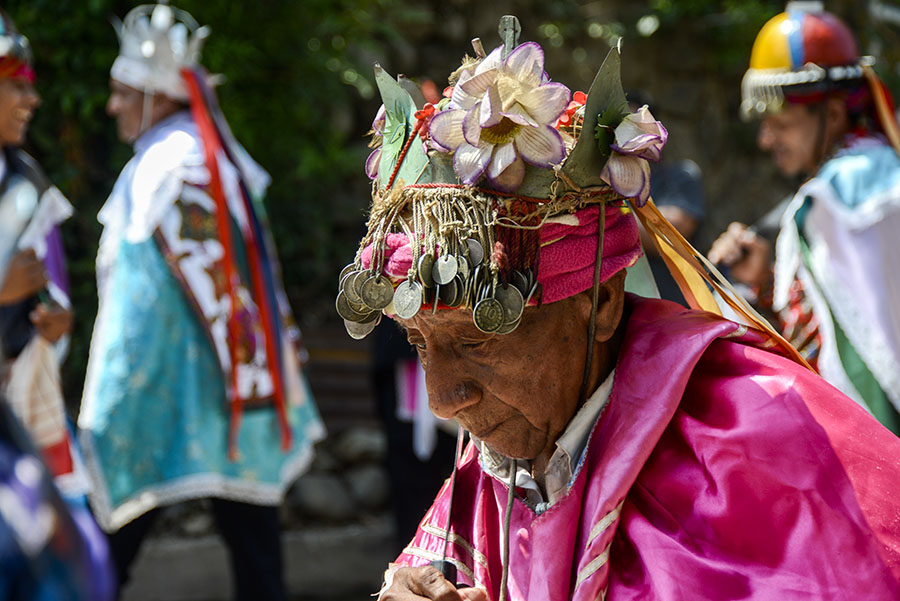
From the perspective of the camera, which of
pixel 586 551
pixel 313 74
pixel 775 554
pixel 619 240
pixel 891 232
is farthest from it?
pixel 313 74

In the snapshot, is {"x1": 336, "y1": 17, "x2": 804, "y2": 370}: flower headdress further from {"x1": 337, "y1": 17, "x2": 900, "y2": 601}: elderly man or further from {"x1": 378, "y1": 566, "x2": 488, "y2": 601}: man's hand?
{"x1": 378, "y1": 566, "x2": 488, "y2": 601}: man's hand

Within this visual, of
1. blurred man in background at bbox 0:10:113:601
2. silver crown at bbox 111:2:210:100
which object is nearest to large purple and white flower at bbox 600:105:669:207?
blurred man in background at bbox 0:10:113:601

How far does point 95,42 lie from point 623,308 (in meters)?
4.78

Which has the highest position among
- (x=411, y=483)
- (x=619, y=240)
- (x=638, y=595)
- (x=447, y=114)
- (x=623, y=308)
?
(x=447, y=114)

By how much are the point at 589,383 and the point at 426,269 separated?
0.37m

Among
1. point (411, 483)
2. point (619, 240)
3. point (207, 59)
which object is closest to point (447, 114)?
point (619, 240)

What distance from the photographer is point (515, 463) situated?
184 centimetres

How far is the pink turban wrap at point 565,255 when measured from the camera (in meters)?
1.73

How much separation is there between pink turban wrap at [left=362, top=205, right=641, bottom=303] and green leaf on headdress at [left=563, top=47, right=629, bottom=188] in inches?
2.6

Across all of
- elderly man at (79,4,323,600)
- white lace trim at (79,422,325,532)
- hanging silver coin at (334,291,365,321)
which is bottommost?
white lace trim at (79,422,325,532)

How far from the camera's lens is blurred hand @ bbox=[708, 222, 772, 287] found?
381cm

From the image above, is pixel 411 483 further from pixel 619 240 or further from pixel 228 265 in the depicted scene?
pixel 619 240

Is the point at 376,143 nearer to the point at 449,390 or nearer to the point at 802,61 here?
the point at 449,390

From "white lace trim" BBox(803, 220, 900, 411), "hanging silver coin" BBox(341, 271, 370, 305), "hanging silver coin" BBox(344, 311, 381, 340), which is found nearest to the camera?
"hanging silver coin" BBox(341, 271, 370, 305)
